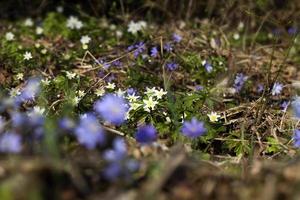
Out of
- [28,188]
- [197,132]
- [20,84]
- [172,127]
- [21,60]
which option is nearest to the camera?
[28,188]

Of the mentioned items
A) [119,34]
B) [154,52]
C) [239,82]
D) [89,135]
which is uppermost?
[119,34]

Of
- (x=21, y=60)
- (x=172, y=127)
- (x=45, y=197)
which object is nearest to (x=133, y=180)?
(x=45, y=197)

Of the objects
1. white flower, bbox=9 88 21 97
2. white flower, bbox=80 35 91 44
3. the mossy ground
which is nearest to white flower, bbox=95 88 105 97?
the mossy ground

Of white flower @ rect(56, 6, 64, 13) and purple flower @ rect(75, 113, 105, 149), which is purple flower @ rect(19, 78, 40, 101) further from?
white flower @ rect(56, 6, 64, 13)

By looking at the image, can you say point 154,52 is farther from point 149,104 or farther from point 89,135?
point 89,135

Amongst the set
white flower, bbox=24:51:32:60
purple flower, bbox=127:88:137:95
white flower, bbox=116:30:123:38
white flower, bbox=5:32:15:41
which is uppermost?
white flower, bbox=116:30:123:38

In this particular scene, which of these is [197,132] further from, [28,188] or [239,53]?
[239,53]

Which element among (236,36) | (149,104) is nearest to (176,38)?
(236,36)
